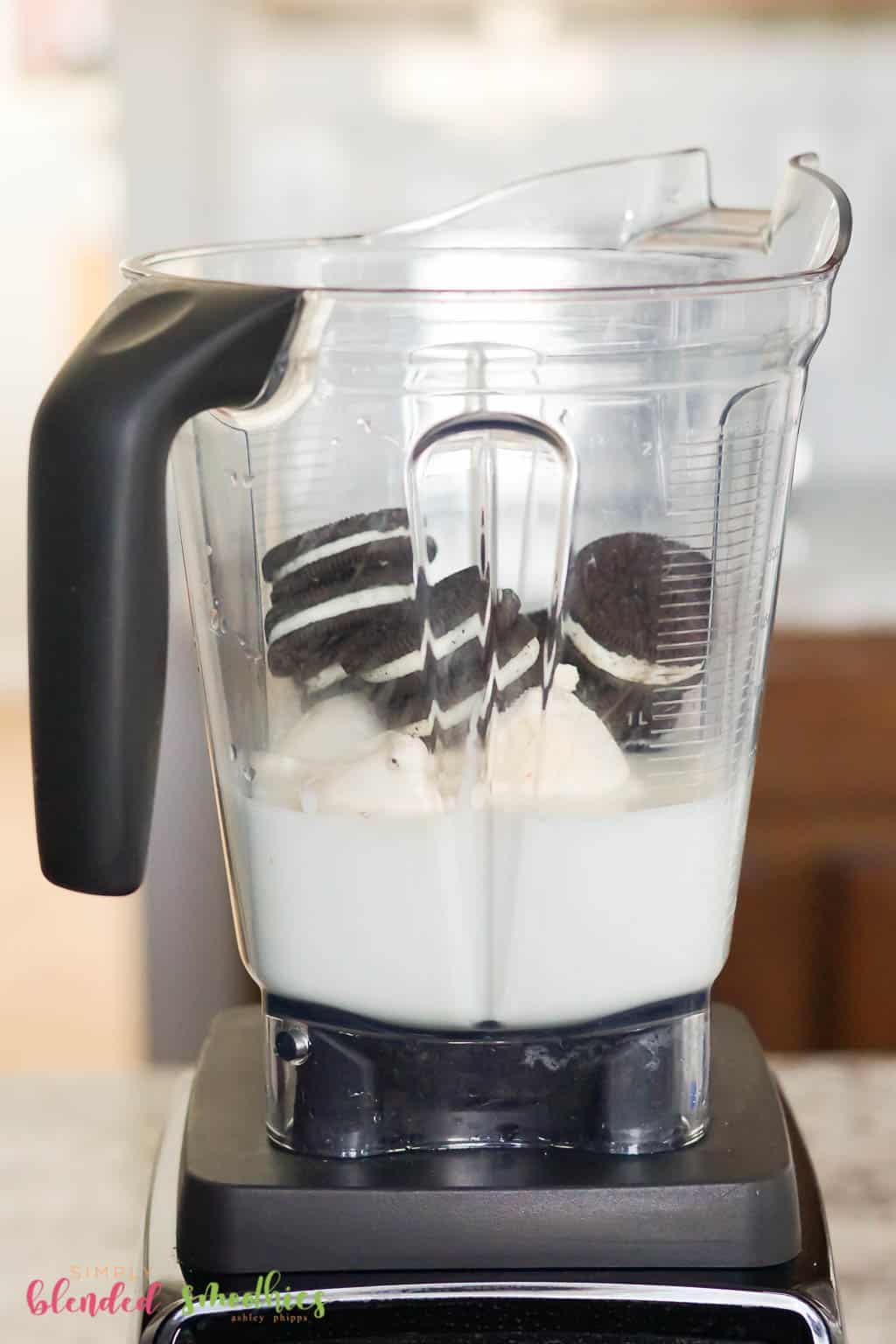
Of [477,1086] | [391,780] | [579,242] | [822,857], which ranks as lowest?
[822,857]

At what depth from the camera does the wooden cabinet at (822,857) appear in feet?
5.03

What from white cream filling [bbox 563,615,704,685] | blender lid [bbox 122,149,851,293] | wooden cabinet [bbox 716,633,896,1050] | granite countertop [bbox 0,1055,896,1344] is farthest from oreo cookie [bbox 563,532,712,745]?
wooden cabinet [bbox 716,633,896,1050]

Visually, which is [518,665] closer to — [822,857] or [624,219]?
[624,219]

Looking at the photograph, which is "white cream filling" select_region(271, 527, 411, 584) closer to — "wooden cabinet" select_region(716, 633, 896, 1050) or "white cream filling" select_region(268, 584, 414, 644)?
"white cream filling" select_region(268, 584, 414, 644)

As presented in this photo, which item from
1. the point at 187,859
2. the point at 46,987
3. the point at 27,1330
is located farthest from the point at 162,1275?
the point at 46,987

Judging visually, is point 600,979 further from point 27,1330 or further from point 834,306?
point 834,306

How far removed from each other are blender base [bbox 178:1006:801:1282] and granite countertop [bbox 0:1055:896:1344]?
0.18 feet

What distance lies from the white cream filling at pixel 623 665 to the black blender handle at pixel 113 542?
0.38 feet

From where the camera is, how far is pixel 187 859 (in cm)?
161

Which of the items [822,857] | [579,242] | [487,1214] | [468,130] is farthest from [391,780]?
[468,130]

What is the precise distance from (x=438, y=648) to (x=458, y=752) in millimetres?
32

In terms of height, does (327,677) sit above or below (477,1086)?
above

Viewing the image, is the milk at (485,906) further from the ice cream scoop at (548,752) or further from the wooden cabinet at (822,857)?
the wooden cabinet at (822,857)

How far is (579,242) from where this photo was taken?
66 centimetres
